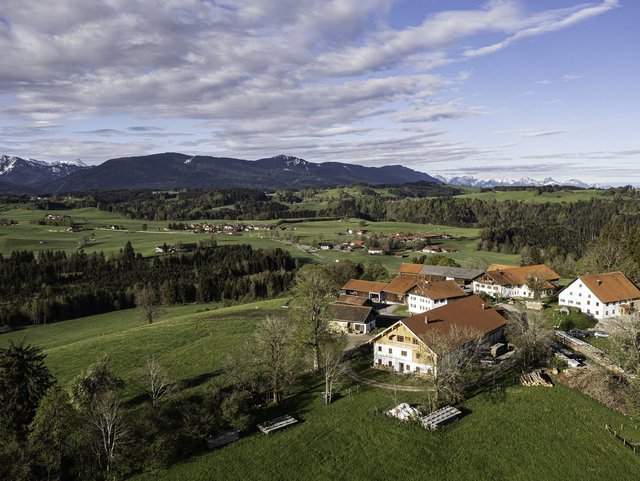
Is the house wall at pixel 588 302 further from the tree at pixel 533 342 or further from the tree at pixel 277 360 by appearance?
the tree at pixel 277 360

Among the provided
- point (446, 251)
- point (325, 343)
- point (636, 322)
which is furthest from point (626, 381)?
point (446, 251)

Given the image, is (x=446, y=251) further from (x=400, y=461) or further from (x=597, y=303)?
(x=400, y=461)

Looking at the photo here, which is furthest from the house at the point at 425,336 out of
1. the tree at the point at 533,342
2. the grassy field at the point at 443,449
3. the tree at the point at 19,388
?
the tree at the point at 19,388

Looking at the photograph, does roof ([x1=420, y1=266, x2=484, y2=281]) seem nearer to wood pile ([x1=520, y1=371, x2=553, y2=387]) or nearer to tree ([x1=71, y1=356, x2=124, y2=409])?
wood pile ([x1=520, y1=371, x2=553, y2=387])

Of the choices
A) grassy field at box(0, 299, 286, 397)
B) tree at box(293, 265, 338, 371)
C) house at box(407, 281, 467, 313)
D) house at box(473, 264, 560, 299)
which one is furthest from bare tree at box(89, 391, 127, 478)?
house at box(473, 264, 560, 299)

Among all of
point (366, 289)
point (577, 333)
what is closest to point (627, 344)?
point (577, 333)

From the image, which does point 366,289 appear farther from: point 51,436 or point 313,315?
point 51,436
